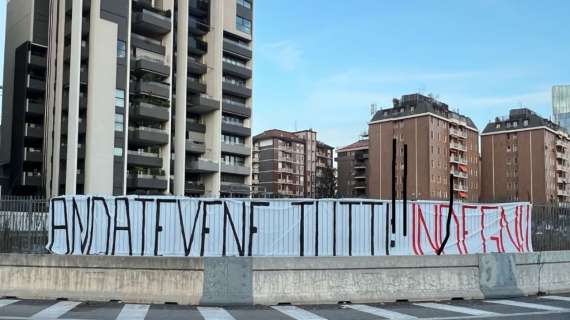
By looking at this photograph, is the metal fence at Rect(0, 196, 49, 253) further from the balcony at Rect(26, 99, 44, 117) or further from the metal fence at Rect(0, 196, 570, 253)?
the balcony at Rect(26, 99, 44, 117)

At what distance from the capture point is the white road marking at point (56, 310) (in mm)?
10523

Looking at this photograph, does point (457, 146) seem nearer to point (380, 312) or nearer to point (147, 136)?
point (147, 136)

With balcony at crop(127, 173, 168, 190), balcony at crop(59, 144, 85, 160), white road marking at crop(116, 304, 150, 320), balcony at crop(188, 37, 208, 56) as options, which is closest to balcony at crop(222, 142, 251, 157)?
balcony at crop(188, 37, 208, 56)

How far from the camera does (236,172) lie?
86.9 m

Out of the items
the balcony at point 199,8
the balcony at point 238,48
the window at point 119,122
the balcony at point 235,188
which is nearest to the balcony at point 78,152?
the window at point 119,122

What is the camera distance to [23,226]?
1387 cm

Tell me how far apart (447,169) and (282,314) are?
11373 centimetres

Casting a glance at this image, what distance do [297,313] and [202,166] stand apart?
221 ft

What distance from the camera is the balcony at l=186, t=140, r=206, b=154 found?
77250 mm

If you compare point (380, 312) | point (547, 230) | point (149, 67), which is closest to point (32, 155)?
point (149, 67)

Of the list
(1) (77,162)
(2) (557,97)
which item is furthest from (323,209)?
(2) (557,97)

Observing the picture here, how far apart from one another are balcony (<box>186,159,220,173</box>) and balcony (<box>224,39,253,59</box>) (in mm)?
18427

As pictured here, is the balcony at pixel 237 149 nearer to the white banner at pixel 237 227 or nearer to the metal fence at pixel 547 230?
the metal fence at pixel 547 230

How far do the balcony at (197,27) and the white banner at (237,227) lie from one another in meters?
69.3
